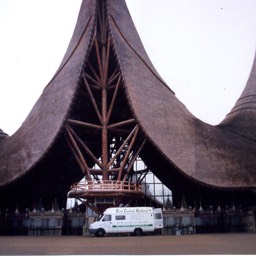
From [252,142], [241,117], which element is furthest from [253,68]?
[252,142]

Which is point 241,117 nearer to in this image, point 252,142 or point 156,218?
point 252,142

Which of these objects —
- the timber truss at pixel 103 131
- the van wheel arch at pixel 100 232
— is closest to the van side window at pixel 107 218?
the van wheel arch at pixel 100 232

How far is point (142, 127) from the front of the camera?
100 feet

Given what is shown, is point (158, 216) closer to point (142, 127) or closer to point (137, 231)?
point (137, 231)

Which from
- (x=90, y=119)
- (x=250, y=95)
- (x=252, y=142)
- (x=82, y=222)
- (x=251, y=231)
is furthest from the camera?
(x=250, y=95)

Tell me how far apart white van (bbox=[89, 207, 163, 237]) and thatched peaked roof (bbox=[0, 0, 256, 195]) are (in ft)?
21.4

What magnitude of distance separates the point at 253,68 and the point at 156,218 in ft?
105

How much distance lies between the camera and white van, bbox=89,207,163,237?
24.2 meters

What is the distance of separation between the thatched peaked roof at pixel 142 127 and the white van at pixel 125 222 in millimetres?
6522

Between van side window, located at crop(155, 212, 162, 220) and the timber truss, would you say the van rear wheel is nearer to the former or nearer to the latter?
van side window, located at crop(155, 212, 162, 220)

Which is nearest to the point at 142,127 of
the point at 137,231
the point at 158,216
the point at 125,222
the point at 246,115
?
the point at 158,216

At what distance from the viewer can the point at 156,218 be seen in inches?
1010

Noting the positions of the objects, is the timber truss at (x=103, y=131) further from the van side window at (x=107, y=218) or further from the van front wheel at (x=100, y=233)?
the van front wheel at (x=100, y=233)

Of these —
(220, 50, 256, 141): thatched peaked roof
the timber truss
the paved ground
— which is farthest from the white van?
(220, 50, 256, 141): thatched peaked roof
